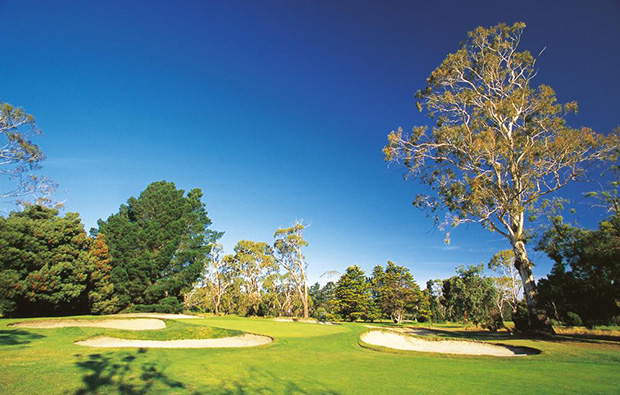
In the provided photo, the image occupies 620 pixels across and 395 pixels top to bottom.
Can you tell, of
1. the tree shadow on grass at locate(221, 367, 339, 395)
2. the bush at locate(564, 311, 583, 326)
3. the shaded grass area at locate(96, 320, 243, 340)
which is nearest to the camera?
the tree shadow on grass at locate(221, 367, 339, 395)

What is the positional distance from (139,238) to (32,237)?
12.7 meters

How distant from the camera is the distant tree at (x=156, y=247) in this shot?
1254 inches

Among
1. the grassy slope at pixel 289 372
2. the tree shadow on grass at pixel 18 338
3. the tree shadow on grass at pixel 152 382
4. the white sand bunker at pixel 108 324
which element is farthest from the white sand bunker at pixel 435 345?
the white sand bunker at pixel 108 324

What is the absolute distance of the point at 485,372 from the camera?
263 inches

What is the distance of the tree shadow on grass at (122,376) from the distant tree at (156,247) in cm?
2883

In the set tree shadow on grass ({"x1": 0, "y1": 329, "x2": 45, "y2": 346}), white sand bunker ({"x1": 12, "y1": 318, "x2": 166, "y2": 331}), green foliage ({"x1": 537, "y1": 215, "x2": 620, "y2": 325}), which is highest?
green foliage ({"x1": 537, "y1": 215, "x2": 620, "y2": 325})

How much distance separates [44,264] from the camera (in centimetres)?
2102

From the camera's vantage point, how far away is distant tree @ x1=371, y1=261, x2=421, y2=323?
149 feet

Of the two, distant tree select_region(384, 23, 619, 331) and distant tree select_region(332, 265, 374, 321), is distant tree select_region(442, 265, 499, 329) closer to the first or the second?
distant tree select_region(332, 265, 374, 321)

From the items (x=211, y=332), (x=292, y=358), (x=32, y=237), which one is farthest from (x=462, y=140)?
(x=32, y=237)

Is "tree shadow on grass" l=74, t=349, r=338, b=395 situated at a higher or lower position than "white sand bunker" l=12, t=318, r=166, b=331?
higher

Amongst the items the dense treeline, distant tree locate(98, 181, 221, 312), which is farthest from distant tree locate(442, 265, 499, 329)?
distant tree locate(98, 181, 221, 312)

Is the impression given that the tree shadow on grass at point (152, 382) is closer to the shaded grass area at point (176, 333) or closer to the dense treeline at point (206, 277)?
the shaded grass area at point (176, 333)

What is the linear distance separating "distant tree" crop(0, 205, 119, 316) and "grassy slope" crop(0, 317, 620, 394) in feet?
47.9
